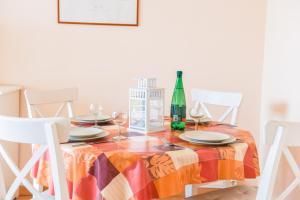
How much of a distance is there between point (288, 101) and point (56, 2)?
1912mm

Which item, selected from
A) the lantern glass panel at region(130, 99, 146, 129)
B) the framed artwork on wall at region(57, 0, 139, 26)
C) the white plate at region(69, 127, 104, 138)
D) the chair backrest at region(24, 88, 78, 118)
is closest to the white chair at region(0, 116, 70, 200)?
the white plate at region(69, 127, 104, 138)

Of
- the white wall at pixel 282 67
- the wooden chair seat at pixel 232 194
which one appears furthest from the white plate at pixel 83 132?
the white wall at pixel 282 67

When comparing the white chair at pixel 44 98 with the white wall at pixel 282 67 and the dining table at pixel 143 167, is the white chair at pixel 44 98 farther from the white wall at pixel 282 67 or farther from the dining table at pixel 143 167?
the white wall at pixel 282 67

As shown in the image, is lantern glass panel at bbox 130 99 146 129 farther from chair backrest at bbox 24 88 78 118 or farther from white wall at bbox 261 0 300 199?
white wall at bbox 261 0 300 199

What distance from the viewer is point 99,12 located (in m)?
2.83

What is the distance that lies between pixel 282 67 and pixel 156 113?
1219 mm

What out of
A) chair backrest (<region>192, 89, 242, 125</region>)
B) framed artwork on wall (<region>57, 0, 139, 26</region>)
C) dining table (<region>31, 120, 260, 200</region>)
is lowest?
dining table (<region>31, 120, 260, 200</region>)

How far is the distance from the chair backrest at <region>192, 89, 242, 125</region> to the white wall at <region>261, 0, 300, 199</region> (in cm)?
35

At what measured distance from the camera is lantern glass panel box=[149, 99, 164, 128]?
1.80m

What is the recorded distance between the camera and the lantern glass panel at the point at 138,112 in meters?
→ 1.78

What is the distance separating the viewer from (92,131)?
5.57ft

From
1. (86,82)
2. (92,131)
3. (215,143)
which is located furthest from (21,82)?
(215,143)

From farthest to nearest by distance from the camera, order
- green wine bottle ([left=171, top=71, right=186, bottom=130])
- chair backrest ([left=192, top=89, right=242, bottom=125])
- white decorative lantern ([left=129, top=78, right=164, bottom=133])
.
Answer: chair backrest ([left=192, top=89, right=242, bottom=125]) < green wine bottle ([left=171, top=71, right=186, bottom=130]) < white decorative lantern ([left=129, top=78, right=164, bottom=133])

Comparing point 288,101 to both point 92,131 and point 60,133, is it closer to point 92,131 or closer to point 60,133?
point 92,131
